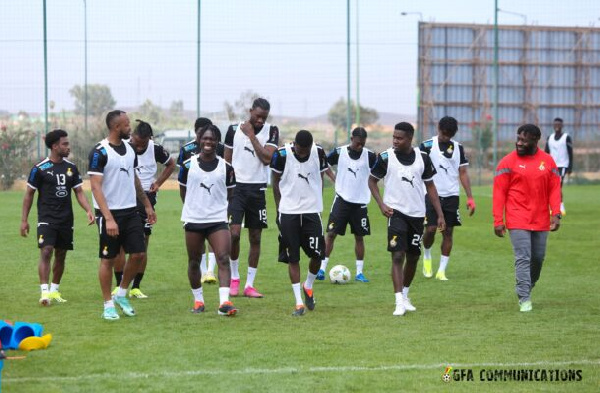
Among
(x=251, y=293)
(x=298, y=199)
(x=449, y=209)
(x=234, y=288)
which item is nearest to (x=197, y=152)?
(x=234, y=288)

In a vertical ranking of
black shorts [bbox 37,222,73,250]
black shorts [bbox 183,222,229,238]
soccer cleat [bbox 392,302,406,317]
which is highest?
black shorts [bbox 183,222,229,238]

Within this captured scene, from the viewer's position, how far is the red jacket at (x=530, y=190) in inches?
443

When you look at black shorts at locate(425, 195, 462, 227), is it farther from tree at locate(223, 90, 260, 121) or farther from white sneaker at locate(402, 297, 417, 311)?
tree at locate(223, 90, 260, 121)

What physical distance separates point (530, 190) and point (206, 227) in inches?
143

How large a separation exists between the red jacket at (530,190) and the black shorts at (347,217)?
10.9 ft

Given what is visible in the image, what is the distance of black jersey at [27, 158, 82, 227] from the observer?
11898 millimetres

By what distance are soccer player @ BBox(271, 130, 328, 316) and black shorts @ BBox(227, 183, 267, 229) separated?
4.89 ft

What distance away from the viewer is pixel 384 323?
1049 cm

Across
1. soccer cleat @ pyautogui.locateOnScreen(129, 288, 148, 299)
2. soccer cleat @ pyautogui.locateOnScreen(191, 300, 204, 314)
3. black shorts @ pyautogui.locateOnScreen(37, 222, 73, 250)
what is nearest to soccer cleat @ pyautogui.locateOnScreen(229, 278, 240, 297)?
soccer cleat @ pyautogui.locateOnScreen(129, 288, 148, 299)

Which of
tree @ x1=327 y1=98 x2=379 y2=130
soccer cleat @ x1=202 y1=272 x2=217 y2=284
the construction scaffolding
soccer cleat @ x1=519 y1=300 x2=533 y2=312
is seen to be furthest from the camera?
the construction scaffolding

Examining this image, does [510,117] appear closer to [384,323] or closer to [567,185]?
[567,185]

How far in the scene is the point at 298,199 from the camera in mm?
11367

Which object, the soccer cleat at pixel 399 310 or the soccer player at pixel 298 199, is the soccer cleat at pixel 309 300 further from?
the soccer cleat at pixel 399 310

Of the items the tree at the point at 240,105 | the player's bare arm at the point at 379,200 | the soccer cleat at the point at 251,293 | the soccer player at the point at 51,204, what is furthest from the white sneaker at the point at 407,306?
the tree at the point at 240,105
